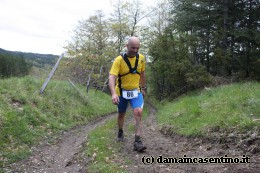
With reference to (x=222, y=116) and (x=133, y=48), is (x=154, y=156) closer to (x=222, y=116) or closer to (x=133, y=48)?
(x=133, y=48)

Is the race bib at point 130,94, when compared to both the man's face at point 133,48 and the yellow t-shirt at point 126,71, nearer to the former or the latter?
the yellow t-shirt at point 126,71

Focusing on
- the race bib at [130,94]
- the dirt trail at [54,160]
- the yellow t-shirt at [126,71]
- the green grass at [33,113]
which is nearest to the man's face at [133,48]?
the yellow t-shirt at [126,71]

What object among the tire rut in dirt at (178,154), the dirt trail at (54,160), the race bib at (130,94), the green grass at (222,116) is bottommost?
the dirt trail at (54,160)

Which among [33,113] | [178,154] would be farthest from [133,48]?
[33,113]

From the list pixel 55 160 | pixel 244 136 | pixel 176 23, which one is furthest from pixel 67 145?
pixel 176 23

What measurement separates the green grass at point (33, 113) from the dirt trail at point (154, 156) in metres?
0.54

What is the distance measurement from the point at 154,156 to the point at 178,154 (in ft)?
1.80

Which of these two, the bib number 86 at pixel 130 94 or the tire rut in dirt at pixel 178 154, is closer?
the tire rut in dirt at pixel 178 154

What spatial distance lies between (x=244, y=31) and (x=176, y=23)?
20.8ft

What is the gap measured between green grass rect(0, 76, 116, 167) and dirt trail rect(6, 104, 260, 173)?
536 millimetres

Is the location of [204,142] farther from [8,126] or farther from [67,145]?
[8,126]

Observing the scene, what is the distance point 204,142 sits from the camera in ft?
22.9

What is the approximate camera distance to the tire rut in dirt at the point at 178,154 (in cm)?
496

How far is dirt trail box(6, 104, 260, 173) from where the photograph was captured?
5051 millimetres
